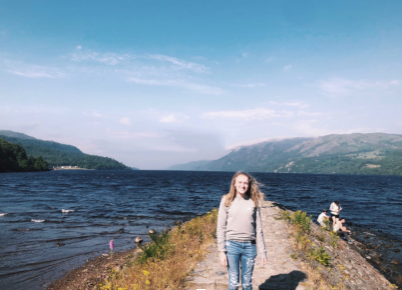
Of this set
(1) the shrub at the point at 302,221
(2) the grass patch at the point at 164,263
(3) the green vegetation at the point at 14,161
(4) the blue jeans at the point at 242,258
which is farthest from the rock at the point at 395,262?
(3) the green vegetation at the point at 14,161

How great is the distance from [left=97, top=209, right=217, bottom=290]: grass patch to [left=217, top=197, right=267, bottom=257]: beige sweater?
2.87 metres

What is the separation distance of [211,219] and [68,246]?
867 centimetres

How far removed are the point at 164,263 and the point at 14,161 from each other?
479ft

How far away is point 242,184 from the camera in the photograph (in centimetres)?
443

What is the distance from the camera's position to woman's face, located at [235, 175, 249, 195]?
4.43m

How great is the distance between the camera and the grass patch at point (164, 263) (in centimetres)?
645

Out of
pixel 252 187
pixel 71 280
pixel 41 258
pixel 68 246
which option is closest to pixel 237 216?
pixel 252 187

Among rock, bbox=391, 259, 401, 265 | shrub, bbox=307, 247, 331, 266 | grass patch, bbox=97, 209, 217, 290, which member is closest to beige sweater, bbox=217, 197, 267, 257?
grass patch, bbox=97, 209, 217, 290

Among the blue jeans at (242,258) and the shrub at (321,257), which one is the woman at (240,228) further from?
the shrub at (321,257)

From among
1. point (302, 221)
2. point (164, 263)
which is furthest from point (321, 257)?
point (164, 263)

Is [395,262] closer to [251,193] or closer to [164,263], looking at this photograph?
[164,263]

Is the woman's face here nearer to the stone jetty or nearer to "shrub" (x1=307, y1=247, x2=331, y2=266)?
the stone jetty

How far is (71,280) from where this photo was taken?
10.3m

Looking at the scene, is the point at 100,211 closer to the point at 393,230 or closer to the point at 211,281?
the point at 211,281
